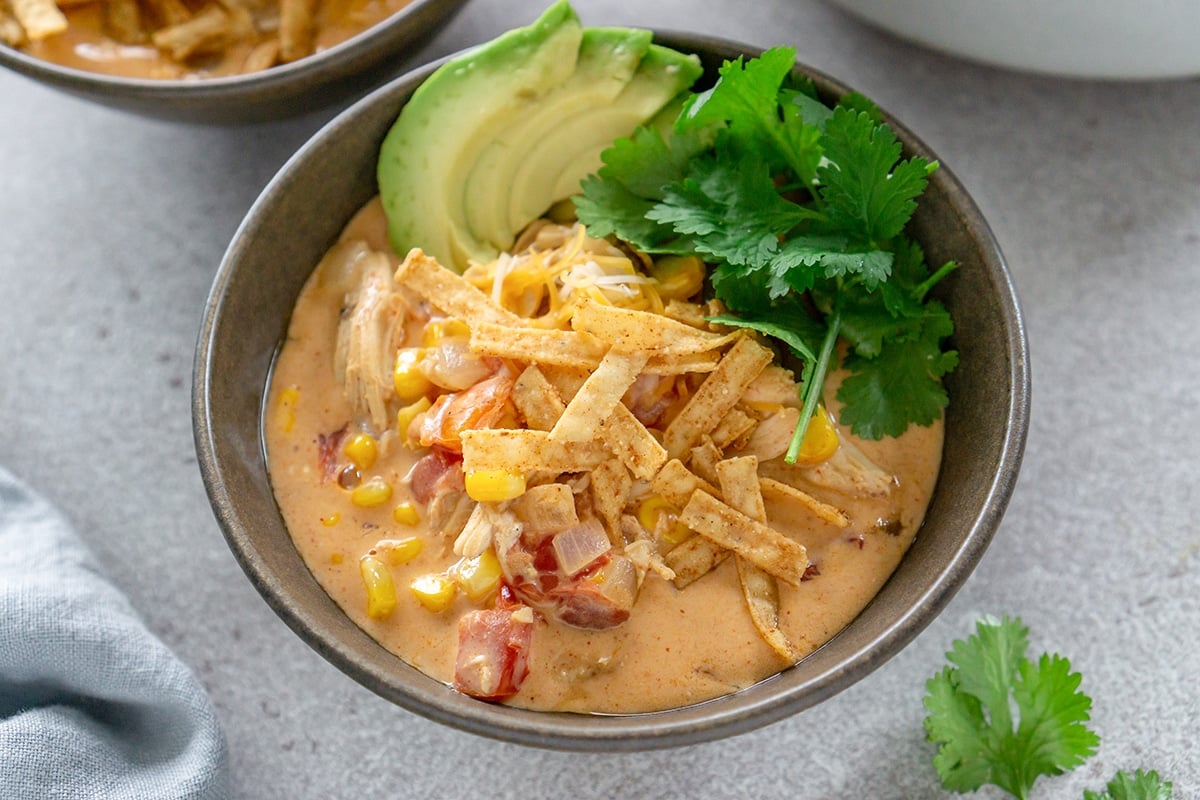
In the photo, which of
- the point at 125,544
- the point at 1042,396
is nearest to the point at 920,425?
the point at 1042,396

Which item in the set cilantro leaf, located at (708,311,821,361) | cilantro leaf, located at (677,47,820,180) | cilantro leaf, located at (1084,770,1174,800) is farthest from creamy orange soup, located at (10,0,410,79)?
cilantro leaf, located at (1084,770,1174,800)

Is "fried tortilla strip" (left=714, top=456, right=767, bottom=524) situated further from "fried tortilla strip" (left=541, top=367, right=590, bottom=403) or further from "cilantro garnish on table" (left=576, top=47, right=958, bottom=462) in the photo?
"fried tortilla strip" (left=541, top=367, right=590, bottom=403)

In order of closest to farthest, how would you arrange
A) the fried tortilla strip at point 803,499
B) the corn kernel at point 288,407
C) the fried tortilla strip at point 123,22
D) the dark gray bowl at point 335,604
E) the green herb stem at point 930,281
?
the dark gray bowl at point 335,604 < the fried tortilla strip at point 803,499 < the green herb stem at point 930,281 < the corn kernel at point 288,407 < the fried tortilla strip at point 123,22

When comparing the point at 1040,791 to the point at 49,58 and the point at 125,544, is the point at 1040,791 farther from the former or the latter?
the point at 49,58

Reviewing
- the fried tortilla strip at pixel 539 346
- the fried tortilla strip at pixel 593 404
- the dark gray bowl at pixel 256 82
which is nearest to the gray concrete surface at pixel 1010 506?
the dark gray bowl at pixel 256 82


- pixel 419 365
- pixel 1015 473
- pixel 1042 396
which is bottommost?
pixel 1042 396

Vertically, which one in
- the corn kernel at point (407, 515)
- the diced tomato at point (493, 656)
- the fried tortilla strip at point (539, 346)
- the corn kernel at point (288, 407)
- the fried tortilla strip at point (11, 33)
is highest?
the fried tortilla strip at point (11, 33)

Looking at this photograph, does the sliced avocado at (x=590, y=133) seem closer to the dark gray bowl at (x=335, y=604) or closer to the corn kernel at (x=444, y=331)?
the dark gray bowl at (x=335, y=604)

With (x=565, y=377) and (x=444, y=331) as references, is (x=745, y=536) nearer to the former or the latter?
(x=565, y=377)
